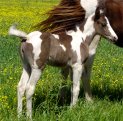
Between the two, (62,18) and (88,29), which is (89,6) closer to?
(88,29)

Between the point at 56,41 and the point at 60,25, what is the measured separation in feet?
3.38

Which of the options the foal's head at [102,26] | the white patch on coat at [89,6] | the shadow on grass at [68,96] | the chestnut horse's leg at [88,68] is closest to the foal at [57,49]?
the foal's head at [102,26]

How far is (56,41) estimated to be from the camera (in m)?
6.61

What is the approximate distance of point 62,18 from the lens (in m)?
7.61

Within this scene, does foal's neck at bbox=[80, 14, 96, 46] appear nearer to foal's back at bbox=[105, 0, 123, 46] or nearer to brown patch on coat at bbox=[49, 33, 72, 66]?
brown patch on coat at bbox=[49, 33, 72, 66]

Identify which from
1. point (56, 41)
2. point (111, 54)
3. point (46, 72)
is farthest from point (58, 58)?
point (111, 54)

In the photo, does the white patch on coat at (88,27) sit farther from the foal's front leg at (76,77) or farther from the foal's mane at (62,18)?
the foal's front leg at (76,77)

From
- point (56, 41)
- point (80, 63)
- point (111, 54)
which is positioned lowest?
point (111, 54)

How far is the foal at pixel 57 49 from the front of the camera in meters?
6.31

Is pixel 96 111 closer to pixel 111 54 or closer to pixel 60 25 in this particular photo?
pixel 60 25

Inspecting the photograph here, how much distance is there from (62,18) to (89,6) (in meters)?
0.57

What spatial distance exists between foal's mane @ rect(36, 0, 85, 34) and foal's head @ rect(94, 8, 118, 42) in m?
0.39

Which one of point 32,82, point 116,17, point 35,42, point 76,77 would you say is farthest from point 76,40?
point 116,17

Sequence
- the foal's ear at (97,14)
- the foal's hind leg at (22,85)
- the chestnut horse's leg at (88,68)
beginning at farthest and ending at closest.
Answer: the chestnut horse's leg at (88,68) → the foal's ear at (97,14) → the foal's hind leg at (22,85)
